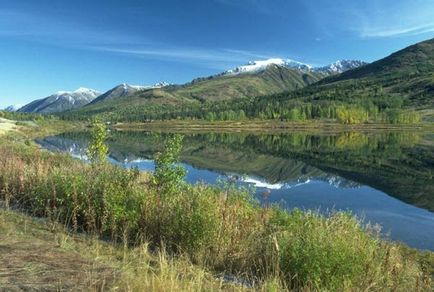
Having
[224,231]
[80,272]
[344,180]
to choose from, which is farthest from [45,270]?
[344,180]

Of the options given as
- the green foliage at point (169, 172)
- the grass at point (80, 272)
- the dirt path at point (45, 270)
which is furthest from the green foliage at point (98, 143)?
the dirt path at point (45, 270)

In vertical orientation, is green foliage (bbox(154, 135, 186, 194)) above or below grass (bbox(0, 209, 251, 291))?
above

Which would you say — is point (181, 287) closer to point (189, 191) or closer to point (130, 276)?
point (130, 276)

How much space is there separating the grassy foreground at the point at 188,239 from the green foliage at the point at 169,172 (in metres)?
0.04

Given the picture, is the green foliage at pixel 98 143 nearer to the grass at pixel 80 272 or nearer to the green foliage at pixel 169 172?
the green foliage at pixel 169 172

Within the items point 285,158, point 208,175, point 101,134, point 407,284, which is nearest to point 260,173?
point 208,175

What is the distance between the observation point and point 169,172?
62.0 feet

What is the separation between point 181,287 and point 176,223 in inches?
235

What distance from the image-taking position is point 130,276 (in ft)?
29.2

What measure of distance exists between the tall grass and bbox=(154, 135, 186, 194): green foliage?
0.44 ft

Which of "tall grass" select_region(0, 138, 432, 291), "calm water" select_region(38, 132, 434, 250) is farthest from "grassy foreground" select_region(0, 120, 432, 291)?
"calm water" select_region(38, 132, 434, 250)

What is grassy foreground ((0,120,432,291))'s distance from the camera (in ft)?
34.8

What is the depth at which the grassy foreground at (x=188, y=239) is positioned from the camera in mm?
10594

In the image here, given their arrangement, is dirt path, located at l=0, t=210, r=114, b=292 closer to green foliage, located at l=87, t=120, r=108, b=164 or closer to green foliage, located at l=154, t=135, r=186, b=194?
green foliage, located at l=154, t=135, r=186, b=194
